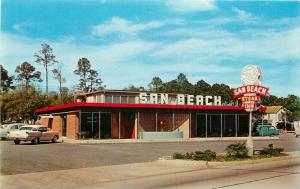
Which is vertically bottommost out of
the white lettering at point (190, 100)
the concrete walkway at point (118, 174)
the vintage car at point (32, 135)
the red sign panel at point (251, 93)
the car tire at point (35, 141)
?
the concrete walkway at point (118, 174)

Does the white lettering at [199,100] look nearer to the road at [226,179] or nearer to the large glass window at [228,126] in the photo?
the large glass window at [228,126]

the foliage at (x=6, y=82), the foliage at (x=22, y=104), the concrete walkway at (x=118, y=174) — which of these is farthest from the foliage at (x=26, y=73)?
the concrete walkway at (x=118, y=174)

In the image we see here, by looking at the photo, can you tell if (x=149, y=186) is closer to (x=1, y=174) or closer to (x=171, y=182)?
(x=171, y=182)

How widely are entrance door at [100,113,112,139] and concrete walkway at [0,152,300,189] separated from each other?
21934 mm

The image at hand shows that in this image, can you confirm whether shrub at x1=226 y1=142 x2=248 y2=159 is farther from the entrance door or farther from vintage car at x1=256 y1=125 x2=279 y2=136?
vintage car at x1=256 y1=125 x2=279 y2=136

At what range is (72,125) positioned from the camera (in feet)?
139

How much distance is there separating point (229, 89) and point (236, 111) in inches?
2203

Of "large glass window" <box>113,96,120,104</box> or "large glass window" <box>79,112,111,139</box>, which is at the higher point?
"large glass window" <box>113,96,120,104</box>

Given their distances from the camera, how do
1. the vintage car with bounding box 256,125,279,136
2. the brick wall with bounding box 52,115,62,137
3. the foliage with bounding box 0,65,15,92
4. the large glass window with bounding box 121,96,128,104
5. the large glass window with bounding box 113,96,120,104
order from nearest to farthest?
1. the brick wall with bounding box 52,115,62,137
2. the large glass window with bounding box 113,96,120,104
3. the large glass window with bounding box 121,96,128,104
4. the vintage car with bounding box 256,125,279,136
5. the foliage with bounding box 0,65,15,92

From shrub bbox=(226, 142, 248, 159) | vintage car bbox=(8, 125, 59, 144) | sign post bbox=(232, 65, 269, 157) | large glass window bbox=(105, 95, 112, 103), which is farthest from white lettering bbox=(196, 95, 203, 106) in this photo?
shrub bbox=(226, 142, 248, 159)

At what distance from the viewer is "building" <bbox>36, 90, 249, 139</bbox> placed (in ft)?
136

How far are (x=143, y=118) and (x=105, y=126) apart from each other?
13.6 ft

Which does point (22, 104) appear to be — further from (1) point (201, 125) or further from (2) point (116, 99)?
(1) point (201, 125)

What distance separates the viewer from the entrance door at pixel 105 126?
4184cm
